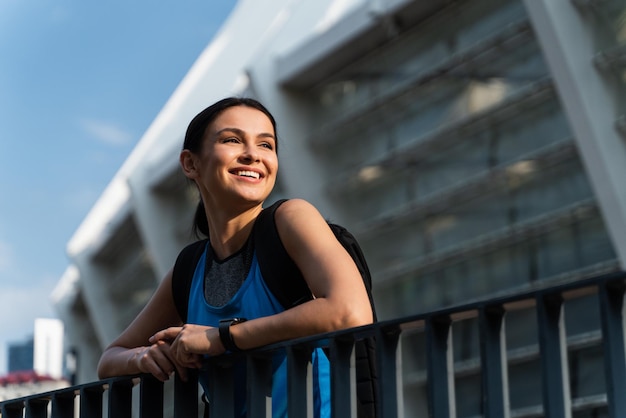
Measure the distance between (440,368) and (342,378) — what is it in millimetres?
298

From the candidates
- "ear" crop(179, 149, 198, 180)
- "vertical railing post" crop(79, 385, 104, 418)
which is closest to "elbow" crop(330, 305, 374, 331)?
"ear" crop(179, 149, 198, 180)

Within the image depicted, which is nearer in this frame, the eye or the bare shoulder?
the bare shoulder

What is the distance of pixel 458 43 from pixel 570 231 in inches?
163

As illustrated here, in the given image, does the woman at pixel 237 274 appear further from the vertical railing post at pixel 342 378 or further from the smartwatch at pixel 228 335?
the vertical railing post at pixel 342 378

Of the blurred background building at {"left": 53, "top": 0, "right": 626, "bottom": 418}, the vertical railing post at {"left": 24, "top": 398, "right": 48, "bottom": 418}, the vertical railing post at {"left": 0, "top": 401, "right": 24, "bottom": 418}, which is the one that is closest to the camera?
the vertical railing post at {"left": 24, "top": 398, "right": 48, "bottom": 418}

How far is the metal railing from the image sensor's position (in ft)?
7.96

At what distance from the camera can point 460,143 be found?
24.1 meters

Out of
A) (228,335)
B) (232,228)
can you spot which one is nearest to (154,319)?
(232,228)

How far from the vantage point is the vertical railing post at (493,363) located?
2.54 meters

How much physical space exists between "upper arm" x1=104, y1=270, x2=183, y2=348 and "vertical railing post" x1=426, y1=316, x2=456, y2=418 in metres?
1.18

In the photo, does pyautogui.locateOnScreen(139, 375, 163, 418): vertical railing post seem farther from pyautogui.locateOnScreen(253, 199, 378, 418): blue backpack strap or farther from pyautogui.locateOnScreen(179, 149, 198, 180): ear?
pyautogui.locateOnScreen(179, 149, 198, 180): ear

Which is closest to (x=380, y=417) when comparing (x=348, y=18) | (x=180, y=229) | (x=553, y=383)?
(x=553, y=383)

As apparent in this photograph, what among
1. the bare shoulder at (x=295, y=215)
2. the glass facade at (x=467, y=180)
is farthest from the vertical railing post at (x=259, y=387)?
the glass facade at (x=467, y=180)

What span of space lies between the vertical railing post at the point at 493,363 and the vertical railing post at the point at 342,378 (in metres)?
0.40
